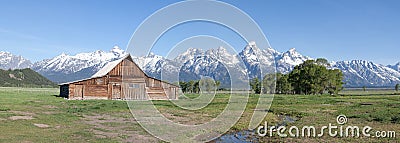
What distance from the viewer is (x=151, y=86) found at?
65.2 meters

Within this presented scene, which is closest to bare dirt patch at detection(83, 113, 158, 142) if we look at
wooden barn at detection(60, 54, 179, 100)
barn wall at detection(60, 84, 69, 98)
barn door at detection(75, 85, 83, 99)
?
wooden barn at detection(60, 54, 179, 100)

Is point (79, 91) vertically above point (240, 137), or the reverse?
point (79, 91)

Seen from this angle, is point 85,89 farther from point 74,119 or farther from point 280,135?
point 280,135

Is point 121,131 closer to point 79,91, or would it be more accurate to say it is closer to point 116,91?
point 116,91

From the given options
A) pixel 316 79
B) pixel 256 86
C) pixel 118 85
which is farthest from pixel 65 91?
pixel 256 86

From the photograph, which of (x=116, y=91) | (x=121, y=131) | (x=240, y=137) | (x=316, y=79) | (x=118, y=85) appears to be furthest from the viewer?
(x=316, y=79)

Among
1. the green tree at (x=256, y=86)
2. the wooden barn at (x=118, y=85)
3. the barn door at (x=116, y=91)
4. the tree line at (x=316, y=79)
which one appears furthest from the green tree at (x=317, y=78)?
the barn door at (x=116, y=91)

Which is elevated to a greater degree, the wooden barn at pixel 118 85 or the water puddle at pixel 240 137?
the wooden barn at pixel 118 85

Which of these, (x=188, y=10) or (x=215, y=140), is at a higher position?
(x=188, y=10)

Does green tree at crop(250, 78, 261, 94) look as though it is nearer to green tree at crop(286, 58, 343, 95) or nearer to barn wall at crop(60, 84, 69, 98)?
green tree at crop(286, 58, 343, 95)

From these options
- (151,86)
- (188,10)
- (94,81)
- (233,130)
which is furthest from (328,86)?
(188,10)

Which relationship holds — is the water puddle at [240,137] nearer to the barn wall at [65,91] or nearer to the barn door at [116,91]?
the barn door at [116,91]

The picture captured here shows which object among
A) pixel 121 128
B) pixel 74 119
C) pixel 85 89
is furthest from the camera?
pixel 85 89

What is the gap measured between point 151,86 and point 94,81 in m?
10.5
